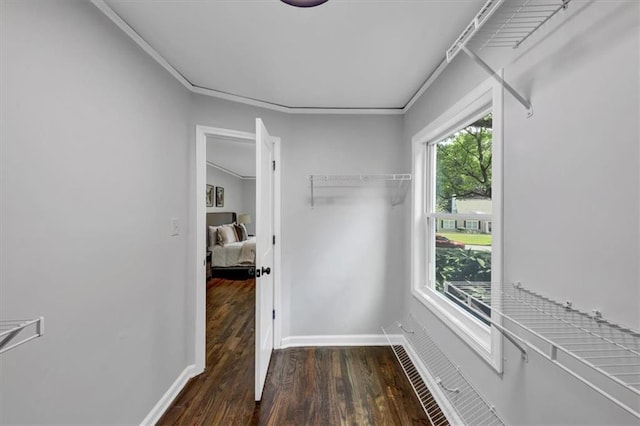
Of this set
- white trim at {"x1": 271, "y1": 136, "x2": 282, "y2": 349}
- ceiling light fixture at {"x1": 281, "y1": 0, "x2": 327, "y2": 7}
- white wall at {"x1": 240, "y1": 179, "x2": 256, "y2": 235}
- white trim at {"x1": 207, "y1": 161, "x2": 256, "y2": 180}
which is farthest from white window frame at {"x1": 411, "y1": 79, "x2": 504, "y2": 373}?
white wall at {"x1": 240, "y1": 179, "x2": 256, "y2": 235}

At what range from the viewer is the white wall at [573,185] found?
81 centimetres

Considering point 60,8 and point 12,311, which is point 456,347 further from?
point 60,8

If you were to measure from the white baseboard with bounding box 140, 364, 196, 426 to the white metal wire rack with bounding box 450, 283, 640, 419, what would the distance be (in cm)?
199

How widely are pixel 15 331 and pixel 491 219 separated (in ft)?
6.00

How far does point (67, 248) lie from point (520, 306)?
197cm

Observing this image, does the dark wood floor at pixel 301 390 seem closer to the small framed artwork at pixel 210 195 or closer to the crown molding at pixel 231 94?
the crown molding at pixel 231 94

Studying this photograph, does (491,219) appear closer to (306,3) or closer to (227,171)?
(306,3)

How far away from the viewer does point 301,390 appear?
6.82ft

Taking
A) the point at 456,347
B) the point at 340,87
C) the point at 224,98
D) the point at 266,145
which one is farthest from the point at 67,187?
the point at 456,347

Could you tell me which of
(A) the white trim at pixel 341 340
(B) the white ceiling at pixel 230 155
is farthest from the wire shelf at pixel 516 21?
(B) the white ceiling at pixel 230 155

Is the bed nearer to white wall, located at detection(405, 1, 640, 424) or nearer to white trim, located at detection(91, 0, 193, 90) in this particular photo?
white trim, located at detection(91, 0, 193, 90)

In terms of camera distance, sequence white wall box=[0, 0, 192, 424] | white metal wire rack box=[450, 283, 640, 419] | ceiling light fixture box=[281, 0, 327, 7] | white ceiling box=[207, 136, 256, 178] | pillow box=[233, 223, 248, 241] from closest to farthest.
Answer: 1. white metal wire rack box=[450, 283, 640, 419]
2. white wall box=[0, 0, 192, 424]
3. ceiling light fixture box=[281, 0, 327, 7]
4. white ceiling box=[207, 136, 256, 178]
5. pillow box=[233, 223, 248, 241]

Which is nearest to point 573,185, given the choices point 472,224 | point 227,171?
point 472,224

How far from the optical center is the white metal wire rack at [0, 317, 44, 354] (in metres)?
0.65
